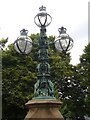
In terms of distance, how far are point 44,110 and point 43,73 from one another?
0.98 metres

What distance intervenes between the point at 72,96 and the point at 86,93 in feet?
4.81

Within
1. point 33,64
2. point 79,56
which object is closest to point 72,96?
point 79,56

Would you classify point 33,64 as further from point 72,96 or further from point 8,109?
point 72,96

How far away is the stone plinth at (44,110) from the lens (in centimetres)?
747

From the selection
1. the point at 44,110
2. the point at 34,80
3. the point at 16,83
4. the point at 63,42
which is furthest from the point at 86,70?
the point at 44,110

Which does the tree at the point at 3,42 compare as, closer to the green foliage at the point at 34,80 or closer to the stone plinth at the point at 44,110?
the green foliage at the point at 34,80

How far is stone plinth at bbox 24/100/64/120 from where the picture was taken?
747 cm

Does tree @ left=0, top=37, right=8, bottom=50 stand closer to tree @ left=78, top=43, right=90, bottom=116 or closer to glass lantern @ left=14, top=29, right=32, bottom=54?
tree @ left=78, top=43, right=90, bottom=116

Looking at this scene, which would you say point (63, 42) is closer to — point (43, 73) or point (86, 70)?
point (43, 73)

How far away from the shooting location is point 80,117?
37.8m

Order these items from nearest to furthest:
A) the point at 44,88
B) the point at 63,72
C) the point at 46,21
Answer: the point at 44,88 < the point at 46,21 < the point at 63,72

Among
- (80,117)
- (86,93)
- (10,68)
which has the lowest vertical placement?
(80,117)

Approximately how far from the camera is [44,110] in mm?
7551

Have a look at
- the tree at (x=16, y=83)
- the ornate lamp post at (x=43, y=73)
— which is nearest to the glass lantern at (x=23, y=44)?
the ornate lamp post at (x=43, y=73)
